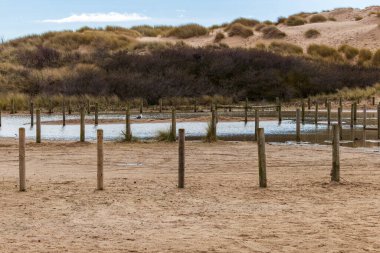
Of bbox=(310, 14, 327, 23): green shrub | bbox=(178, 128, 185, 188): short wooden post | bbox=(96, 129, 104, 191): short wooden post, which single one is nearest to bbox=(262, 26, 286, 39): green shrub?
bbox=(310, 14, 327, 23): green shrub

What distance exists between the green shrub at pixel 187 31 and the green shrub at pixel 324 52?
→ 46.8 ft

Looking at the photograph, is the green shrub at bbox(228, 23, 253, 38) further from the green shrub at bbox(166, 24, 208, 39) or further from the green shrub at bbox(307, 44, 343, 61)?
the green shrub at bbox(307, 44, 343, 61)

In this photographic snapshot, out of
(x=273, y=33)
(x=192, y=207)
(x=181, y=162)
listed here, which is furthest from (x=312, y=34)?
(x=192, y=207)

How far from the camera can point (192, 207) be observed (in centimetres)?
1284

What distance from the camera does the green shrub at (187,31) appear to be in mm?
81250

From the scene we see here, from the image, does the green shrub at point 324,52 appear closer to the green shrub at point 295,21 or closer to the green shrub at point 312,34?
the green shrub at point 312,34

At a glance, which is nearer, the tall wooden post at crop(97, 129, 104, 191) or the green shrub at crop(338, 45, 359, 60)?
the tall wooden post at crop(97, 129, 104, 191)

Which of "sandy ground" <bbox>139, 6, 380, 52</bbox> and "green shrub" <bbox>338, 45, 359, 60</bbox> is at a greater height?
"sandy ground" <bbox>139, 6, 380, 52</bbox>

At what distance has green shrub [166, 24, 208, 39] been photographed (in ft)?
267

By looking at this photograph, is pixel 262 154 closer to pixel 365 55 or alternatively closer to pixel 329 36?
pixel 365 55

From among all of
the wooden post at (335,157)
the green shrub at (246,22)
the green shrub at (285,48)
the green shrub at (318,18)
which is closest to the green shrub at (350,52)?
the green shrub at (285,48)

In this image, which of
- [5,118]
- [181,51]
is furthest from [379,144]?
[181,51]

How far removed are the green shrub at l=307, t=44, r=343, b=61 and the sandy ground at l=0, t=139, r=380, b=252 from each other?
49424 mm

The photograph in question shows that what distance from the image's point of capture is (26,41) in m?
77.0
